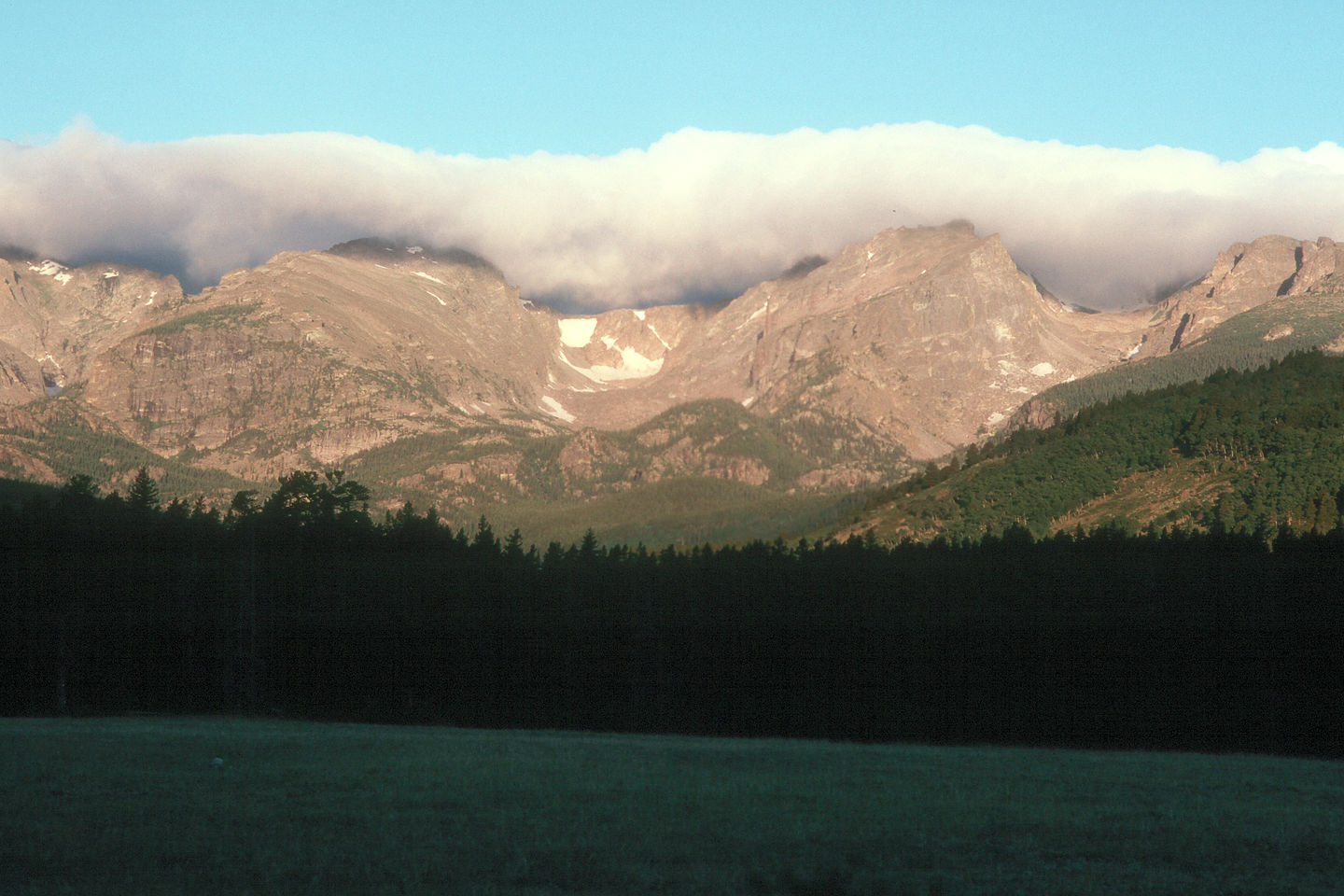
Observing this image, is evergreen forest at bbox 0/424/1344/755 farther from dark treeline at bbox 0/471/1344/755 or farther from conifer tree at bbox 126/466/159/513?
conifer tree at bbox 126/466/159/513

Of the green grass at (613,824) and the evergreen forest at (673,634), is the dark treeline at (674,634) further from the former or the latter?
the green grass at (613,824)

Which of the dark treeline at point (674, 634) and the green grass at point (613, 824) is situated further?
the dark treeline at point (674, 634)

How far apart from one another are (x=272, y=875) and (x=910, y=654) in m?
99.3

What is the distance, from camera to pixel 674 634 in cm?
11919

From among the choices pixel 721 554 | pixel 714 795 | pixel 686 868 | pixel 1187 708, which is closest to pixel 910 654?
pixel 1187 708

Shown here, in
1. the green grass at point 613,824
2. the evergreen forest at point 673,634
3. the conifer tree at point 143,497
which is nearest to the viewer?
the green grass at point 613,824

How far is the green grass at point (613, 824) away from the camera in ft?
79.2

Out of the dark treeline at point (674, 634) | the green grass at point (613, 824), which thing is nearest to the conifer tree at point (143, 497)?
the dark treeline at point (674, 634)

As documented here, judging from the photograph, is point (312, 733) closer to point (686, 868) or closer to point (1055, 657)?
point (686, 868)

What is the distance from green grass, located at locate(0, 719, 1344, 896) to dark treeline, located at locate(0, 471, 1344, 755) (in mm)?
58385

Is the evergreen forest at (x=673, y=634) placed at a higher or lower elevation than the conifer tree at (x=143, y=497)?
lower

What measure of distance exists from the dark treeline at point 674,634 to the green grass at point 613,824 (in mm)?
58385

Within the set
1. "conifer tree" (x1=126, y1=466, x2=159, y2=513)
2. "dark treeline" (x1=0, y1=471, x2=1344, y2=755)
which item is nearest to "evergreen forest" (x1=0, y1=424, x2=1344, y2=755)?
"dark treeline" (x1=0, y1=471, x2=1344, y2=755)

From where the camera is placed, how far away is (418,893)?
74.1 feet
